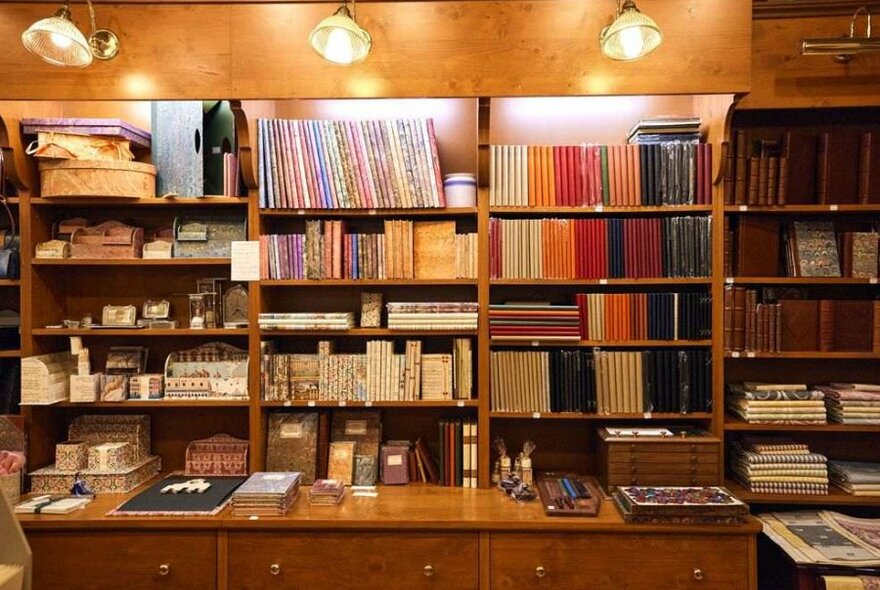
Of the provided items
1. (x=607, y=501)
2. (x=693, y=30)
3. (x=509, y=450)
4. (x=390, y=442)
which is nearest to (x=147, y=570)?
(x=390, y=442)

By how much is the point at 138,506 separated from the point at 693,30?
280 cm

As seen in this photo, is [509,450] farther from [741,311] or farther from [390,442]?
[741,311]

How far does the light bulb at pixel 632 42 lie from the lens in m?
1.88

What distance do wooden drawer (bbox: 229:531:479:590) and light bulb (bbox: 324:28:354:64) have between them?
1.72 m

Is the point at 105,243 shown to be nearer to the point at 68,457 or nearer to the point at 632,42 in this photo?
the point at 68,457

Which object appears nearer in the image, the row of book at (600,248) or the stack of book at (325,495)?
the stack of book at (325,495)

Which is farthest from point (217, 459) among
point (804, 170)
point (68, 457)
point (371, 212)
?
point (804, 170)

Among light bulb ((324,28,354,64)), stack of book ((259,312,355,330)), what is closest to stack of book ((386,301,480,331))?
stack of book ((259,312,355,330))

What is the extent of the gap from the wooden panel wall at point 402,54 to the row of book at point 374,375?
1.08 m

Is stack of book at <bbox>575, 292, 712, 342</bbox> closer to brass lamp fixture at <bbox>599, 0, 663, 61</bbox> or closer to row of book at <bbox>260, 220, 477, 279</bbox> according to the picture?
row of book at <bbox>260, 220, 477, 279</bbox>

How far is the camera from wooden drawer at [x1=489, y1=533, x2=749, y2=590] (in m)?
2.06

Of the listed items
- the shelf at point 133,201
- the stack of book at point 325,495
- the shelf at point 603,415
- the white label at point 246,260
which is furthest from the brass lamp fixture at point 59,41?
the shelf at point 603,415

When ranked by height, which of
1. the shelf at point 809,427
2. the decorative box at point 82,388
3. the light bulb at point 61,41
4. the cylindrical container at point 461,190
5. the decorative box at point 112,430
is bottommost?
the decorative box at point 112,430

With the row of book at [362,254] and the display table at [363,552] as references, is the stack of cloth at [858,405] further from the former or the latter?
the row of book at [362,254]
